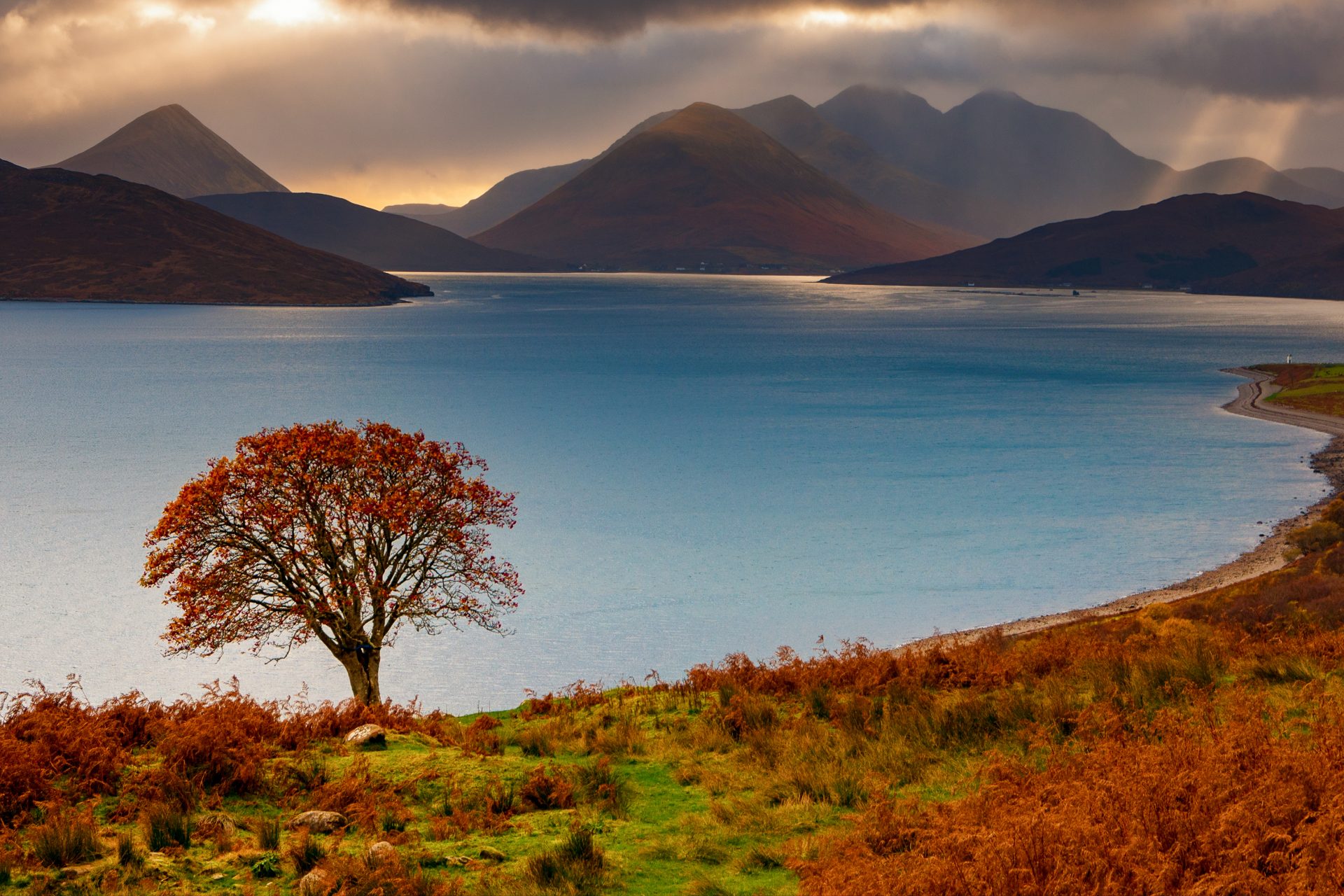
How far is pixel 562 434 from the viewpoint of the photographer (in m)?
73.7

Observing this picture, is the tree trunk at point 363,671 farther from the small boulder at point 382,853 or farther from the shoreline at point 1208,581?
the small boulder at point 382,853

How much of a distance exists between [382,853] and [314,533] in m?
14.0

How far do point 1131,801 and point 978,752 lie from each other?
12.4 feet

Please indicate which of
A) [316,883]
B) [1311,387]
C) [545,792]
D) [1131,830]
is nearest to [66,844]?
[316,883]

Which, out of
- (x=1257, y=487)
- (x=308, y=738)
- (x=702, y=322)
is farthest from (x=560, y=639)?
(x=702, y=322)

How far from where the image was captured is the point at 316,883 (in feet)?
25.3

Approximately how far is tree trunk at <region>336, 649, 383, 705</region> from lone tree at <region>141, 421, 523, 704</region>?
1.2 inches

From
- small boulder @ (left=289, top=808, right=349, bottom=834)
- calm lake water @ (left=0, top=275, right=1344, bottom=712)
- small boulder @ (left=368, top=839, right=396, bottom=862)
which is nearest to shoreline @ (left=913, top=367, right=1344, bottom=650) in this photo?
calm lake water @ (left=0, top=275, right=1344, bottom=712)

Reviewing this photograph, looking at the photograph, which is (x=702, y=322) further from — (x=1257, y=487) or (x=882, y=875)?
(x=882, y=875)

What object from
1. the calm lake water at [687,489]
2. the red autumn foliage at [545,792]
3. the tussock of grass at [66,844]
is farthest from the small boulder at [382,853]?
the calm lake water at [687,489]

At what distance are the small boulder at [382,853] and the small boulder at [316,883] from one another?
1.12ft

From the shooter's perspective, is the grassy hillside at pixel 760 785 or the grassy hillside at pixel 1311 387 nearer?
the grassy hillside at pixel 760 785

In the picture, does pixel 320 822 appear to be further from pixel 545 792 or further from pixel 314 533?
pixel 314 533

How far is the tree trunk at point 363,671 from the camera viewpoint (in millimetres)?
20734
